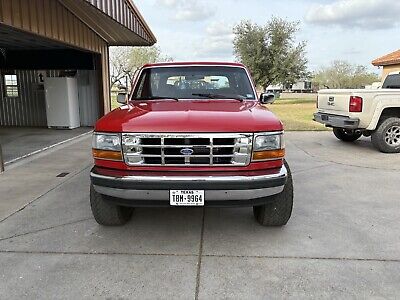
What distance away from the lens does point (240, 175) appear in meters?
3.13

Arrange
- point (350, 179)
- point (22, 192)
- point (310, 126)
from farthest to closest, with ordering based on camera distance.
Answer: point (310, 126), point (350, 179), point (22, 192)

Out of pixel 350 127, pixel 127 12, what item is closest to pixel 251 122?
pixel 350 127

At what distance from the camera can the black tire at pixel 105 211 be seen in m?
3.70

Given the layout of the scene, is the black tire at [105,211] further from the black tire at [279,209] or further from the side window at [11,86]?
the side window at [11,86]

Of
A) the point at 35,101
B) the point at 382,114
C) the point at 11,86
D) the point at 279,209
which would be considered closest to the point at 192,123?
the point at 279,209

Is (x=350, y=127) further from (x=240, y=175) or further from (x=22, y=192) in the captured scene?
(x=22, y=192)

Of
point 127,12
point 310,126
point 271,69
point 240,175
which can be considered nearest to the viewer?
point 240,175

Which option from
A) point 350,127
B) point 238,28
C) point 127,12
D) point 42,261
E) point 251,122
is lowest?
point 42,261

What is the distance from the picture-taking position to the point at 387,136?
26.3 ft

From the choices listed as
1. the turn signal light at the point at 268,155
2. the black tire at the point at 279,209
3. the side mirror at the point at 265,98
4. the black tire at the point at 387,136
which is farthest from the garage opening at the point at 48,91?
the turn signal light at the point at 268,155

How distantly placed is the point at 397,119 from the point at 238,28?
2370 centimetres

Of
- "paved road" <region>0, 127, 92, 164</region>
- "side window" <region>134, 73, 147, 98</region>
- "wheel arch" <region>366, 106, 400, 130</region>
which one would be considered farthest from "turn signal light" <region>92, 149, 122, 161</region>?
"wheel arch" <region>366, 106, 400, 130</region>

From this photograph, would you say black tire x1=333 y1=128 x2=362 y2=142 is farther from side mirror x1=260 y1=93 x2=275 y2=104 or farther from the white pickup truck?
side mirror x1=260 y1=93 x2=275 y2=104

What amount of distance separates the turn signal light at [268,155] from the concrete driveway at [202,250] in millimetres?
908
